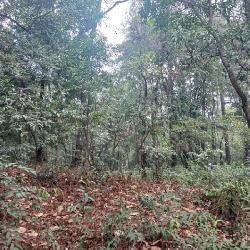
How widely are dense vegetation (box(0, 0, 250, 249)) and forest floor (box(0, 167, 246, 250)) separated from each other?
24 mm

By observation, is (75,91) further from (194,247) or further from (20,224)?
(194,247)

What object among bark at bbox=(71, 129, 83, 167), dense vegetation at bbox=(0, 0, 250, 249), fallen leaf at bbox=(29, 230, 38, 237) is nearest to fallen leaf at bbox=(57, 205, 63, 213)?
dense vegetation at bbox=(0, 0, 250, 249)

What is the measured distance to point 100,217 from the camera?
18.7 feet

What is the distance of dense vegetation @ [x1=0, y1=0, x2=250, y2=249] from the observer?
17.0 ft

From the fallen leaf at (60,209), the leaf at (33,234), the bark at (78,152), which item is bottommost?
the leaf at (33,234)

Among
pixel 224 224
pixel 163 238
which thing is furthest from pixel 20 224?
pixel 224 224

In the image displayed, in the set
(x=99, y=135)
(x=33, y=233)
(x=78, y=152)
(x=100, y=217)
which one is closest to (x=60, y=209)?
(x=100, y=217)

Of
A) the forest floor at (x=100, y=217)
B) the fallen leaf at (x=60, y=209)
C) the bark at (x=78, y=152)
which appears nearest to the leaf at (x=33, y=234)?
the forest floor at (x=100, y=217)

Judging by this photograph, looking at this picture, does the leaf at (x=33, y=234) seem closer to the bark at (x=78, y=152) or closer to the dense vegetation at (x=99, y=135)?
the dense vegetation at (x=99, y=135)

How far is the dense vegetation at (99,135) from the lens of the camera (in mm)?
5191

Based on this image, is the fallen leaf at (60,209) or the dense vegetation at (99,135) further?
the fallen leaf at (60,209)

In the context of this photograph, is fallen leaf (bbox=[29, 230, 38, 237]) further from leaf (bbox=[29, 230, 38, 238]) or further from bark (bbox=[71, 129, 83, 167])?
bark (bbox=[71, 129, 83, 167])

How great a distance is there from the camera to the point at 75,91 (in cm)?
1202

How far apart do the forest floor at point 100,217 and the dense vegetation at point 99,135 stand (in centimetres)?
2
